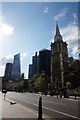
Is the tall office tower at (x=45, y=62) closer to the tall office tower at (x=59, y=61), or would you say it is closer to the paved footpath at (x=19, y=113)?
the tall office tower at (x=59, y=61)

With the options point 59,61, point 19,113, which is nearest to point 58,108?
point 19,113

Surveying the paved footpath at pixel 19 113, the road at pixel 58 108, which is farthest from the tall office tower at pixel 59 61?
the paved footpath at pixel 19 113

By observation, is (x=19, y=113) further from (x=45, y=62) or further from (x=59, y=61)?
(x=45, y=62)

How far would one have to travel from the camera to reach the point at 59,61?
102000mm

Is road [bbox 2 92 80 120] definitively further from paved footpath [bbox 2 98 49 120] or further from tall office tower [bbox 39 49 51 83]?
tall office tower [bbox 39 49 51 83]

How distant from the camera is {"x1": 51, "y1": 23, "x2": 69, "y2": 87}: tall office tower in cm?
9599

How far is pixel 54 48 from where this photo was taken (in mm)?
111312

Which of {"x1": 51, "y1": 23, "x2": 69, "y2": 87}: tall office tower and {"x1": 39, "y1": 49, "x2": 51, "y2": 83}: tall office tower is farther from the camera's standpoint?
{"x1": 39, "y1": 49, "x2": 51, "y2": 83}: tall office tower

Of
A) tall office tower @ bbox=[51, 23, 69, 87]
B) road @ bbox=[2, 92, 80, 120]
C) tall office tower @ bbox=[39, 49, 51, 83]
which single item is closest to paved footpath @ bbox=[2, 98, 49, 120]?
road @ bbox=[2, 92, 80, 120]

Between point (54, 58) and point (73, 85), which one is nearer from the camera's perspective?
point (73, 85)

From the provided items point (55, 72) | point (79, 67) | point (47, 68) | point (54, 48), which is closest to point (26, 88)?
point (55, 72)

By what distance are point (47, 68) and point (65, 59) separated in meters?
72.2

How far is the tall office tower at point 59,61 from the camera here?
9599 cm

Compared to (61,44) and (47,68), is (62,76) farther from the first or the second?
(47,68)
